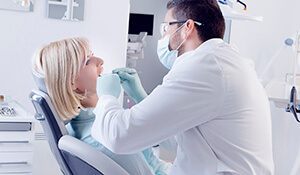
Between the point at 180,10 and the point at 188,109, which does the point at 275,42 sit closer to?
the point at 180,10

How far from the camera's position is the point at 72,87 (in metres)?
1.54

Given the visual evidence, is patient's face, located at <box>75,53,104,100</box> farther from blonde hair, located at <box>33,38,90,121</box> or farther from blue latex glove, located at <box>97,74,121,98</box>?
blue latex glove, located at <box>97,74,121,98</box>

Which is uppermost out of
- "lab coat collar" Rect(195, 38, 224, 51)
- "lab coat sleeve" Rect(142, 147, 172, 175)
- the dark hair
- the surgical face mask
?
the dark hair

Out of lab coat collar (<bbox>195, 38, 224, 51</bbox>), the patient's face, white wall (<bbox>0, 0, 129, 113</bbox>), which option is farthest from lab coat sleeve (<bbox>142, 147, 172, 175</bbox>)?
white wall (<bbox>0, 0, 129, 113</bbox>)

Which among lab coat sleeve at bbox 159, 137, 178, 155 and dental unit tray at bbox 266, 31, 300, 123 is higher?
dental unit tray at bbox 266, 31, 300, 123

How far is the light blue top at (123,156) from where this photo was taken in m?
1.44

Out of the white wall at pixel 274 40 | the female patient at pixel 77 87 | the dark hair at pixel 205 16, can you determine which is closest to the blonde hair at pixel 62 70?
the female patient at pixel 77 87

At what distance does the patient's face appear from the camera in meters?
1.58

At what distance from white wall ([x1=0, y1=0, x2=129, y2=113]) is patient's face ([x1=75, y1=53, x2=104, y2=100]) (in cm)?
116

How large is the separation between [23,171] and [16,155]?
9cm

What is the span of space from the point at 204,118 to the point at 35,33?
1931 millimetres

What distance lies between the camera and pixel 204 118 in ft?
3.78

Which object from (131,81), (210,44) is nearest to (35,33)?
(131,81)

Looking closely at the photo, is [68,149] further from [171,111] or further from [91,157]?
[171,111]
